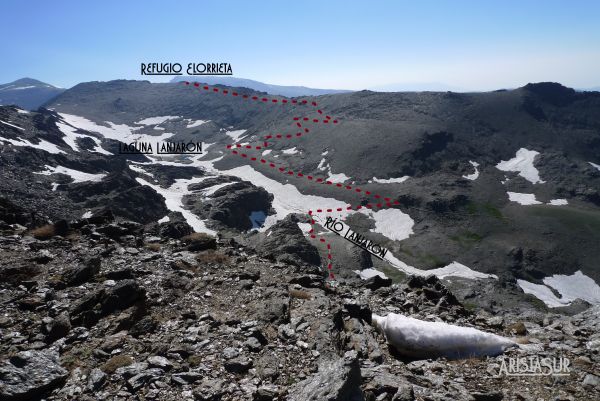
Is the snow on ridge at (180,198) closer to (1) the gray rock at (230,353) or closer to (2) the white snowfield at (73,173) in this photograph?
(2) the white snowfield at (73,173)

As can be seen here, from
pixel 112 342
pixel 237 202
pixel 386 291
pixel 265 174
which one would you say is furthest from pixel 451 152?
pixel 112 342

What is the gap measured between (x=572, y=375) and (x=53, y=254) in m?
24.2

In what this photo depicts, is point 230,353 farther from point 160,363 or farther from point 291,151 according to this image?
point 291,151

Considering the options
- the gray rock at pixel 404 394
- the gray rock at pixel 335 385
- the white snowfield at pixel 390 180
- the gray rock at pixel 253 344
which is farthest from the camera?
→ the white snowfield at pixel 390 180

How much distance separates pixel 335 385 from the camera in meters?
9.02

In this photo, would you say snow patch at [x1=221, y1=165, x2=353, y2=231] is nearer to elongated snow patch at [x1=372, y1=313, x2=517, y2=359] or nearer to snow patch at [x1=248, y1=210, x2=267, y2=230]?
snow patch at [x1=248, y1=210, x2=267, y2=230]

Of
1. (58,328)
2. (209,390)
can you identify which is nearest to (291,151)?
(58,328)

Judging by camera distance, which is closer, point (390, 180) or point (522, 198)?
point (522, 198)

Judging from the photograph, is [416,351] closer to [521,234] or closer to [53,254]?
[53,254]

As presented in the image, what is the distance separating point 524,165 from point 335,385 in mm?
181960

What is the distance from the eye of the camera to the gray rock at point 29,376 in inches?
386

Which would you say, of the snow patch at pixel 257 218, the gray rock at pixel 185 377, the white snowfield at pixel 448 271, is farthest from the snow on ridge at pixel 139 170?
the gray rock at pixel 185 377

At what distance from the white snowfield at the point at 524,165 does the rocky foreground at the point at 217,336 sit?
152391 mm

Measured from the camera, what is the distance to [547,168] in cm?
15688
